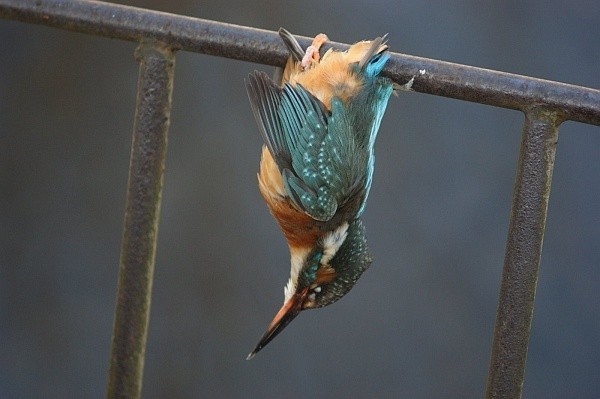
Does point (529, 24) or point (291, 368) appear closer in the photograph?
point (529, 24)

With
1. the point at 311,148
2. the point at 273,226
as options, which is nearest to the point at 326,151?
the point at 311,148

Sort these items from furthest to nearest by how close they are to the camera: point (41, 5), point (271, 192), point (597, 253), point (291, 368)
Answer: point (291, 368) → point (597, 253) → point (271, 192) → point (41, 5)

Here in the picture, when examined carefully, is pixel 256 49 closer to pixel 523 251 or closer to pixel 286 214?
pixel 523 251

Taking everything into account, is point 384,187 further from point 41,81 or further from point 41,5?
point 41,5

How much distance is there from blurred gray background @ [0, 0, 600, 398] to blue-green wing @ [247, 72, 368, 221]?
165 cm

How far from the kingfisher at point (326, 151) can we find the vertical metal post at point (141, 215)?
60cm

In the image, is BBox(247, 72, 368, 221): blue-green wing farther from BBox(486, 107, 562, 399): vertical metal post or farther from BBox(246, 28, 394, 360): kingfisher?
BBox(486, 107, 562, 399): vertical metal post

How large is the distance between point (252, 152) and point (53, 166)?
2.81 feet

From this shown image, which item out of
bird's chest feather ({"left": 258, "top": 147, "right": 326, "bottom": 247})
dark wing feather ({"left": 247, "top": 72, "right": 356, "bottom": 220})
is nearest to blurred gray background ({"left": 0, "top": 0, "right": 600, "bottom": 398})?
bird's chest feather ({"left": 258, "top": 147, "right": 326, "bottom": 247})

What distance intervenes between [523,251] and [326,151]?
765 mm

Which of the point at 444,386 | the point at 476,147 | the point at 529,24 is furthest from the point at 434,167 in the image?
the point at 444,386

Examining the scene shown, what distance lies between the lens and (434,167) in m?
3.56

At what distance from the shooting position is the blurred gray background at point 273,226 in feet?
11.1

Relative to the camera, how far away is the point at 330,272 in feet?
5.63
